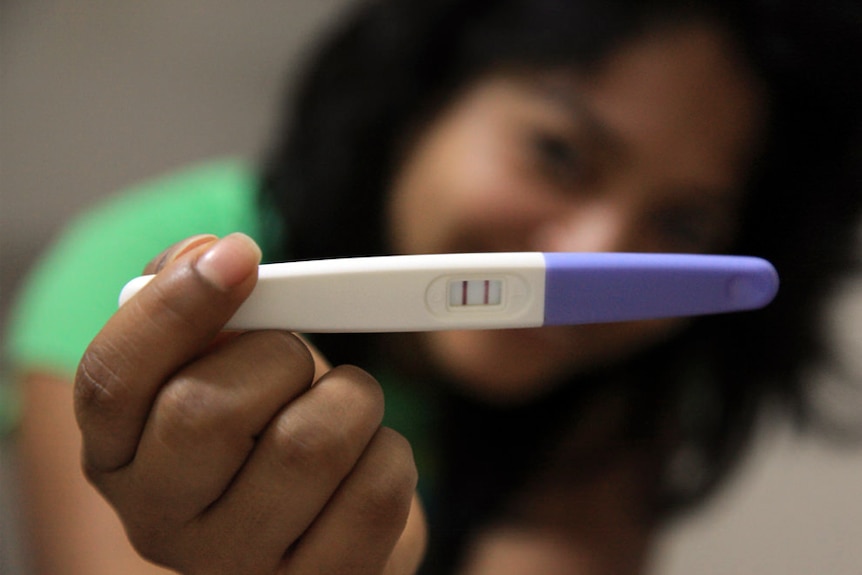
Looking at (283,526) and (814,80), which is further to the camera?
(814,80)

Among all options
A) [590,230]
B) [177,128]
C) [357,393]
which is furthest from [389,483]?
[177,128]

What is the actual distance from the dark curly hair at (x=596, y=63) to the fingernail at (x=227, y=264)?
262 mm

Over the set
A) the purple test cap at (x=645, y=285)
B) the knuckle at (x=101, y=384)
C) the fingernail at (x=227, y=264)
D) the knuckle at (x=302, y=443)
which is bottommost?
the knuckle at (x=302, y=443)

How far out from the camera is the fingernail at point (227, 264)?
0.20m

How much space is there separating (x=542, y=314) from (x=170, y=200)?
37 centimetres

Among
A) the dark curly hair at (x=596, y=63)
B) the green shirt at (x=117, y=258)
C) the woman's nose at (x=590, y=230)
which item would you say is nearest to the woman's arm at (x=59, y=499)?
the green shirt at (x=117, y=258)

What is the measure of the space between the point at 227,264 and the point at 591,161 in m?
0.28

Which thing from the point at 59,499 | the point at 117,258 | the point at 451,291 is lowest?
the point at 59,499

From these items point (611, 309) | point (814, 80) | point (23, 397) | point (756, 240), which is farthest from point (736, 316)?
point (23, 397)

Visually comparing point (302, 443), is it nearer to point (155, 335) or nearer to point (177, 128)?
point (155, 335)

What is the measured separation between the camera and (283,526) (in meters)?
0.24

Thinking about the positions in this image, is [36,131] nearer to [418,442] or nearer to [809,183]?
[418,442]

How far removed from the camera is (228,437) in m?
0.22

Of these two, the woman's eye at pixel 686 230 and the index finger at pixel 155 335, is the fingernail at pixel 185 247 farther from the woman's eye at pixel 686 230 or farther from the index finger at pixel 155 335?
the woman's eye at pixel 686 230
